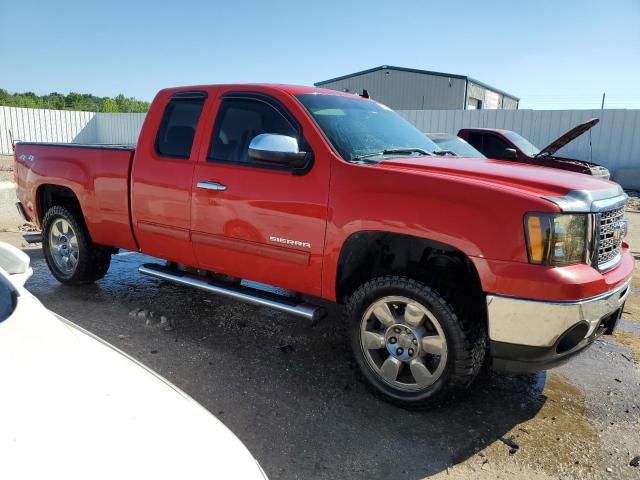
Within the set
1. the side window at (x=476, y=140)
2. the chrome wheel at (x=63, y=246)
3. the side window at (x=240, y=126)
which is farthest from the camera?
the side window at (x=476, y=140)

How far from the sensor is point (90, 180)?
4.72 m

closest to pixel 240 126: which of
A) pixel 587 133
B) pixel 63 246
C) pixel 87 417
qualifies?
pixel 63 246

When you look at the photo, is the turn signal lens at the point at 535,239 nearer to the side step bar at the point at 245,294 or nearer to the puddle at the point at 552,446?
the puddle at the point at 552,446

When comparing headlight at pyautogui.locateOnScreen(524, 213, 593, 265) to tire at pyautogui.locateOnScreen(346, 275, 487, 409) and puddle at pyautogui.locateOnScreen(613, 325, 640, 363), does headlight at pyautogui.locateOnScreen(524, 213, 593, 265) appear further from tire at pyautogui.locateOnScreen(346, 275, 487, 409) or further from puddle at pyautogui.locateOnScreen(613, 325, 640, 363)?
puddle at pyautogui.locateOnScreen(613, 325, 640, 363)

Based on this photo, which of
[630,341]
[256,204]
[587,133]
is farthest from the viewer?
[587,133]

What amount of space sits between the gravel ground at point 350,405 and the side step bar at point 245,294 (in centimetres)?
44

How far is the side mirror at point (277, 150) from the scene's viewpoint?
3248 mm

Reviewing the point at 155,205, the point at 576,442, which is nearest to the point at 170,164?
the point at 155,205

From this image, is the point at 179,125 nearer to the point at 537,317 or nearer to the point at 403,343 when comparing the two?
the point at 403,343

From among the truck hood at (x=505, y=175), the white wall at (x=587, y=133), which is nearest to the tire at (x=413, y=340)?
the truck hood at (x=505, y=175)

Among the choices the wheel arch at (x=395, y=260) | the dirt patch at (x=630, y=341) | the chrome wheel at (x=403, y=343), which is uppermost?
the wheel arch at (x=395, y=260)

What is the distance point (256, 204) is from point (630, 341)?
3450mm

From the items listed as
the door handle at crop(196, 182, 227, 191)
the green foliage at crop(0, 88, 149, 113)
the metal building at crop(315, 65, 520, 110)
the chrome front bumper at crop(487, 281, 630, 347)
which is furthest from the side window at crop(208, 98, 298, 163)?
the green foliage at crop(0, 88, 149, 113)

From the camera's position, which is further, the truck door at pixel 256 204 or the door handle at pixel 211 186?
the door handle at pixel 211 186
